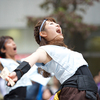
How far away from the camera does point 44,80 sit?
2.84 m

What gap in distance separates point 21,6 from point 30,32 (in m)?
1.23

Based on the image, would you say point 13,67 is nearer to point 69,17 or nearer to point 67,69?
point 67,69

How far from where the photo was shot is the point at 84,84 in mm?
1701

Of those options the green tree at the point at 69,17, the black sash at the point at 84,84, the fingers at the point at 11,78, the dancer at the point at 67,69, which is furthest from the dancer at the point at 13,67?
the green tree at the point at 69,17

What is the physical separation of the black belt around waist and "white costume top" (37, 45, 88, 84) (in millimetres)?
47

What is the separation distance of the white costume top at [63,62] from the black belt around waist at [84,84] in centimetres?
5

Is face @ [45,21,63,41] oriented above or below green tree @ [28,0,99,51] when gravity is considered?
above

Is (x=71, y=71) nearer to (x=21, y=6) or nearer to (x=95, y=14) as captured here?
(x=95, y=14)

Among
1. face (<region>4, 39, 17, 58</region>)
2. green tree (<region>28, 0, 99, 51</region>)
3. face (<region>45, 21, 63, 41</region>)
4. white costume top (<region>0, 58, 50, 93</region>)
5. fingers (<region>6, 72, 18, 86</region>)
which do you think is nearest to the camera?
fingers (<region>6, 72, 18, 86</region>)

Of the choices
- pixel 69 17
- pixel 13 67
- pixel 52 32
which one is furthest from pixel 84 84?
pixel 69 17

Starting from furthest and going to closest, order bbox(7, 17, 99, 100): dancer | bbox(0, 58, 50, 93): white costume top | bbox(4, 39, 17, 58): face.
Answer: bbox(4, 39, 17, 58): face → bbox(0, 58, 50, 93): white costume top → bbox(7, 17, 99, 100): dancer

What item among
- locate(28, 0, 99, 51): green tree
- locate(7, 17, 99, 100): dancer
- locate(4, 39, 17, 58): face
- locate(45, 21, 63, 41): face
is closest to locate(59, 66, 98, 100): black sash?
locate(7, 17, 99, 100): dancer

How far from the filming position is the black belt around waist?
169cm

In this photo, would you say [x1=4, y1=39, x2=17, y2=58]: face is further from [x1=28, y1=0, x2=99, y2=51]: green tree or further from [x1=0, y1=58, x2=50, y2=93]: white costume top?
[x1=28, y1=0, x2=99, y2=51]: green tree
